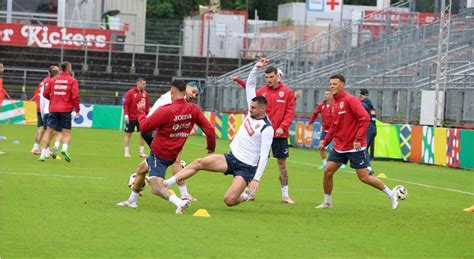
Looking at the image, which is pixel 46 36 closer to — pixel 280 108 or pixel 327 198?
pixel 280 108

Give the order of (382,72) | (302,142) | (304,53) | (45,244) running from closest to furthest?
(45,244) → (302,142) → (382,72) → (304,53)

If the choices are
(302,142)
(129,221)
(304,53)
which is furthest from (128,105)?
(304,53)

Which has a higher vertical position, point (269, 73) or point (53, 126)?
point (269, 73)

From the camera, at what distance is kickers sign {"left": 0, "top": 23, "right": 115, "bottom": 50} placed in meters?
57.8

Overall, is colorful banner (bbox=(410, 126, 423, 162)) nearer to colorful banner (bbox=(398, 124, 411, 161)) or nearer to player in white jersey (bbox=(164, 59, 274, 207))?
colorful banner (bbox=(398, 124, 411, 161))

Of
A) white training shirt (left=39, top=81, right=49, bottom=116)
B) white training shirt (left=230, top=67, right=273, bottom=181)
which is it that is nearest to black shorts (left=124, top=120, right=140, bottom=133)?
white training shirt (left=39, top=81, right=49, bottom=116)

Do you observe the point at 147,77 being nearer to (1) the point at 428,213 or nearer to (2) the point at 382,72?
(2) the point at 382,72

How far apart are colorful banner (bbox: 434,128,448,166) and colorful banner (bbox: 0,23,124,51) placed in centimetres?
3009

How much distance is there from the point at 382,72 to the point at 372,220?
2769 cm

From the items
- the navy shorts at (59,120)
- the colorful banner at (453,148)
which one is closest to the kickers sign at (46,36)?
the colorful banner at (453,148)

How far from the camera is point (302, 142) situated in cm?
3956

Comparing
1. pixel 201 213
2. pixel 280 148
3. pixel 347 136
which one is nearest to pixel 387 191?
pixel 347 136

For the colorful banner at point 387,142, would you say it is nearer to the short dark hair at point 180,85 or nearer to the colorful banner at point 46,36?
the short dark hair at point 180,85

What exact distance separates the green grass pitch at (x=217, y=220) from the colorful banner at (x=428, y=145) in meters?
7.61
